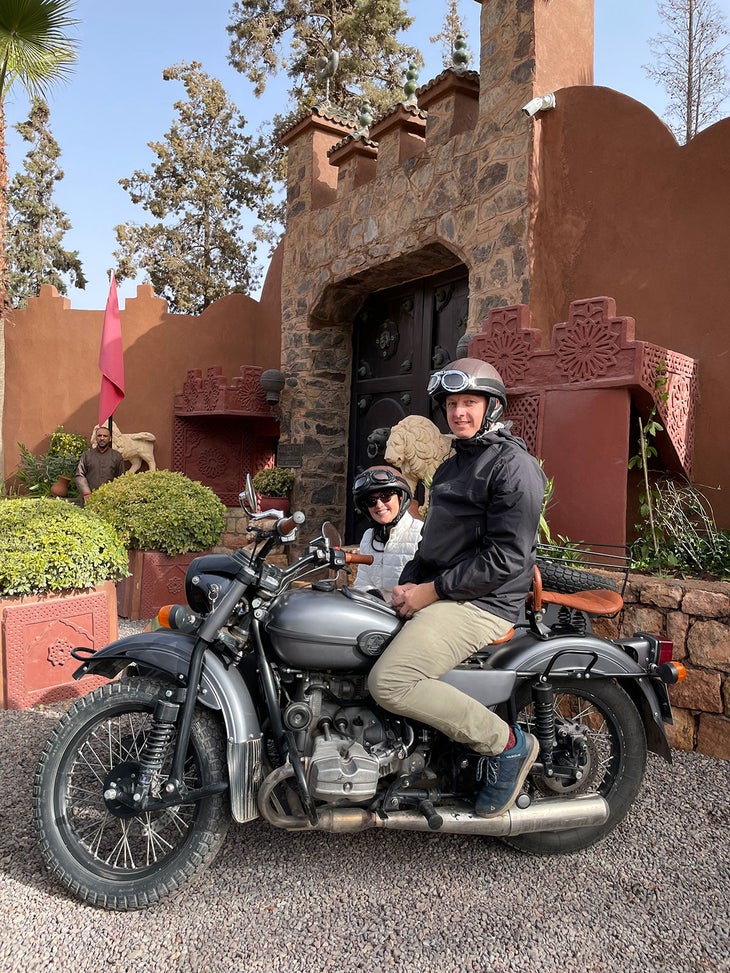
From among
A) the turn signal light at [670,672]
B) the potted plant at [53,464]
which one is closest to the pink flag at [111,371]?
the potted plant at [53,464]

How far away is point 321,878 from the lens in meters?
2.30

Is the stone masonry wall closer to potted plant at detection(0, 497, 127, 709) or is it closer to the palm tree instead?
potted plant at detection(0, 497, 127, 709)

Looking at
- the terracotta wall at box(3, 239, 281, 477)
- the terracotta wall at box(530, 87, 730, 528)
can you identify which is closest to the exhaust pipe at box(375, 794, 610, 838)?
the terracotta wall at box(530, 87, 730, 528)

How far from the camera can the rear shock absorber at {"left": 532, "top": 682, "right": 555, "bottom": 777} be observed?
A: 2402 mm

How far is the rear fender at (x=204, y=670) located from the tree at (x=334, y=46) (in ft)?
45.4

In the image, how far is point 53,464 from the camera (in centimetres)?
1024

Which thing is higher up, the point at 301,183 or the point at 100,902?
the point at 301,183

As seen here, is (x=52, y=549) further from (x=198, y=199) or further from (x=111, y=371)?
(x=198, y=199)

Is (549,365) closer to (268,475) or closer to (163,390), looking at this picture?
(268,475)

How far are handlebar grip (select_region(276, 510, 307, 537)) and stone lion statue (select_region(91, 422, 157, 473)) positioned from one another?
778 centimetres

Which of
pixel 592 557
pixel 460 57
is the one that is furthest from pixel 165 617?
pixel 460 57

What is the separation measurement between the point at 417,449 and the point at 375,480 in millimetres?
1158

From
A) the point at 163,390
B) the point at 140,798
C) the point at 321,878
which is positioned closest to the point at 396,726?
the point at 321,878

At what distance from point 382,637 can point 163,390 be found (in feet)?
28.8
